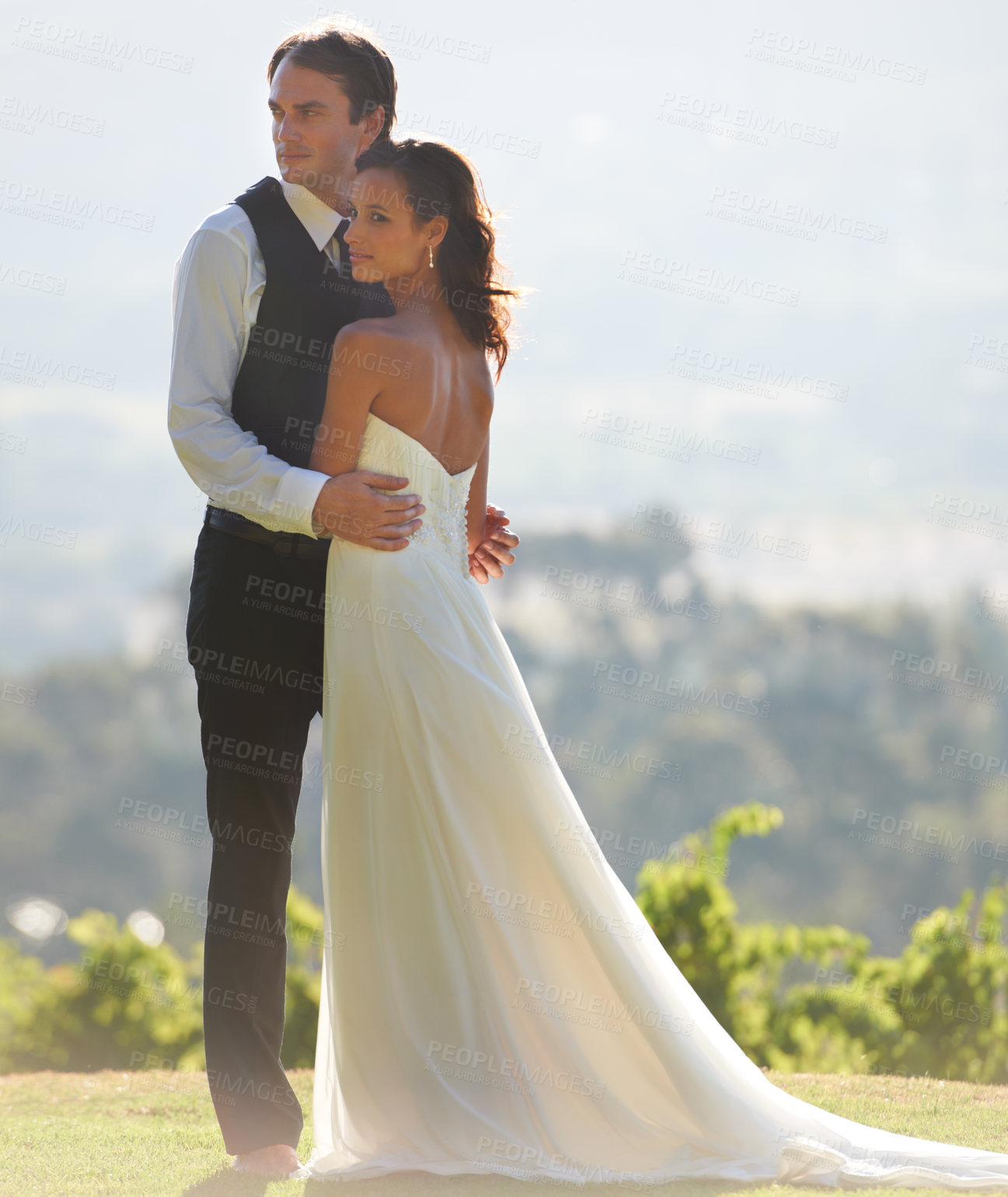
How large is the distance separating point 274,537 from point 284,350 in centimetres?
49

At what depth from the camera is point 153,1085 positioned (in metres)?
4.39

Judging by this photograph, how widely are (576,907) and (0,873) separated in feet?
97.8

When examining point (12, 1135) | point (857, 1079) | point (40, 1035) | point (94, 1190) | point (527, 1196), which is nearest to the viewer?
point (527, 1196)

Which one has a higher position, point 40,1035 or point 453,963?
point 453,963

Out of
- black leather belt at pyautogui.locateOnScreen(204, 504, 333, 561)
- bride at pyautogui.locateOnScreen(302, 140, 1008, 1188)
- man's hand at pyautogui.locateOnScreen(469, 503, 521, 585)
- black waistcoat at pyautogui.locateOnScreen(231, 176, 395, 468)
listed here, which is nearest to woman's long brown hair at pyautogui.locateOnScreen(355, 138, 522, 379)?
bride at pyautogui.locateOnScreen(302, 140, 1008, 1188)

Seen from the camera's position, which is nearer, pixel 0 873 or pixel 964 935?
pixel 964 935

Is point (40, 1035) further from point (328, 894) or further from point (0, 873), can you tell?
point (0, 873)

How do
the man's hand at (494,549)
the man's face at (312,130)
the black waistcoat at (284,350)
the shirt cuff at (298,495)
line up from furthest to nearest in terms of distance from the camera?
the man's hand at (494,549) → the man's face at (312,130) → the black waistcoat at (284,350) → the shirt cuff at (298,495)

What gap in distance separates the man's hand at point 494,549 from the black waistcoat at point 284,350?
668 mm

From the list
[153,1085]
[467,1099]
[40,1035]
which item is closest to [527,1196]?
[467,1099]

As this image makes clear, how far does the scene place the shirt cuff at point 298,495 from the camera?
115 inches

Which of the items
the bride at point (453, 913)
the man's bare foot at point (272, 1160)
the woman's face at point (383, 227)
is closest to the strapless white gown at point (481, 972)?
the bride at point (453, 913)

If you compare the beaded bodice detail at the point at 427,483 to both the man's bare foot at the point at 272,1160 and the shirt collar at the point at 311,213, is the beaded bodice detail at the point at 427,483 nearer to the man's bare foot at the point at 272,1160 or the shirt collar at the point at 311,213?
the shirt collar at the point at 311,213

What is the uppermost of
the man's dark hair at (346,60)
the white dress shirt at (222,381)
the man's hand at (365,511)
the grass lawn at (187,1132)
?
the man's dark hair at (346,60)
